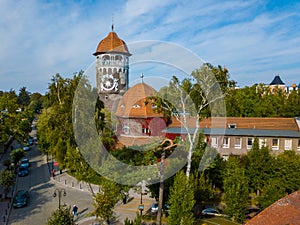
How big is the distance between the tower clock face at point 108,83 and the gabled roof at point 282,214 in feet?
103

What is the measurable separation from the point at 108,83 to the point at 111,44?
582 cm

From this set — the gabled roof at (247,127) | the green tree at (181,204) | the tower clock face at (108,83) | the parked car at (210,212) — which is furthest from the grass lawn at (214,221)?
the tower clock face at (108,83)

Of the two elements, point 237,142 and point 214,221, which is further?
point 237,142

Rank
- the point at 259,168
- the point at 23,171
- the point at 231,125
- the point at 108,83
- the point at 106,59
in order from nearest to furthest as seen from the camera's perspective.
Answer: the point at 259,168
the point at 23,171
the point at 231,125
the point at 106,59
the point at 108,83

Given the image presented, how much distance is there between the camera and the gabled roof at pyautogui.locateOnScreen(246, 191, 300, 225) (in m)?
10.0

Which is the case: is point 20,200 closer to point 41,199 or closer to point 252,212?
point 41,199

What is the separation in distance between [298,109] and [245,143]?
67.7ft

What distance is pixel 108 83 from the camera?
40250 millimetres

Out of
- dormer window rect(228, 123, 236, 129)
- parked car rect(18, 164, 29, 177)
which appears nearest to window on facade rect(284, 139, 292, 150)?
dormer window rect(228, 123, 236, 129)

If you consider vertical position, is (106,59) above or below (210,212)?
above

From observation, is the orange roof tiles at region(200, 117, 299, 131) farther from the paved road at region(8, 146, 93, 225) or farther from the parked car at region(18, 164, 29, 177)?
the parked car at region(18, 164, 29, 177)

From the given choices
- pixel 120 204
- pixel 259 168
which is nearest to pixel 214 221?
pixel 259 168

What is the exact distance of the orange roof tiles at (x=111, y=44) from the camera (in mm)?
39812

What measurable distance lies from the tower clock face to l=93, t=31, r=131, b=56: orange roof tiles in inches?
151
